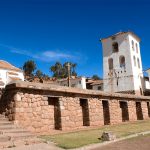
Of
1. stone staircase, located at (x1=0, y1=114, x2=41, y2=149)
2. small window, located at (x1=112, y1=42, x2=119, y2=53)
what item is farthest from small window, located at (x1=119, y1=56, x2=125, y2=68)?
stone staircase, located at (x1=0, y1=114, x2=41, y2=149)

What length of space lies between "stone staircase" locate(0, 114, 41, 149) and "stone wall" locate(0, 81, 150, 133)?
2.22ft

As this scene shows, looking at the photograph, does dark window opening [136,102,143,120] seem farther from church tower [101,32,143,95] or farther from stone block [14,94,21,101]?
church tower [101,32,143,95]

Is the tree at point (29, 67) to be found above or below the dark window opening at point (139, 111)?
above

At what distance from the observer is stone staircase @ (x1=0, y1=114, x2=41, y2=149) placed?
7805mm

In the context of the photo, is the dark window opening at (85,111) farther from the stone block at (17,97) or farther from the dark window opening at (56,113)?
the stone block at (17,97)

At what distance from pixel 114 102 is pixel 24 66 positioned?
57.7 metres

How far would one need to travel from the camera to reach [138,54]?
51000 millimetres

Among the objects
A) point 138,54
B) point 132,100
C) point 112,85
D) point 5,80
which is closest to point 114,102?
point 132,100

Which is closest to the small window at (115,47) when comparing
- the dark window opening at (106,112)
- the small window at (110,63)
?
the small window at (110,63)

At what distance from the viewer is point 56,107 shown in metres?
12.5

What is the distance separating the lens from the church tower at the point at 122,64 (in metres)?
47.6

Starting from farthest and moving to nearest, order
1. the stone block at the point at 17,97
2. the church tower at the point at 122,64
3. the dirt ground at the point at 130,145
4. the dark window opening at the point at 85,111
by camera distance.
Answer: the church tower at the point at 122,64, the dark window opening at the point at 85,111, the stone block at the point at 17,97, the dirt ground at the point at 130,145

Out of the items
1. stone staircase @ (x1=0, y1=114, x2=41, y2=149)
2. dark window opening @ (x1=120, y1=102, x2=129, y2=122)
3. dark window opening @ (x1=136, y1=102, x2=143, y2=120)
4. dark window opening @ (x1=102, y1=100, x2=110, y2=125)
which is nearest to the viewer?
stone staircase @ (x1=0, y1=114, x2=41, y2=149)

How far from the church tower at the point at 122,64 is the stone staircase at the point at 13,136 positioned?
39204 mm
